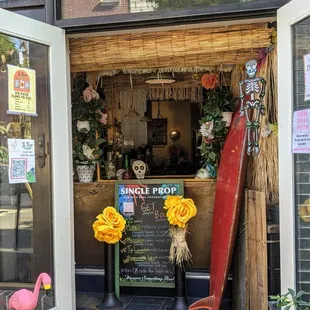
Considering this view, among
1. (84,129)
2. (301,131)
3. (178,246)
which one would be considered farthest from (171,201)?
(301,131)

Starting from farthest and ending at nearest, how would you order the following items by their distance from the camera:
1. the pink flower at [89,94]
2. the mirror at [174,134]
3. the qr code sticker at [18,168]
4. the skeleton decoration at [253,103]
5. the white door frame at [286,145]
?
the mirror at [174,134]
the pink flower at [89,94]
the skeleton decoration at [253,103]
the qr code sticker at [18,168]
the white door frame at [286,145]

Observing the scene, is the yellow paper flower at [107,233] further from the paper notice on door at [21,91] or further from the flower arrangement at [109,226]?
the paper notice on door at [21,91]

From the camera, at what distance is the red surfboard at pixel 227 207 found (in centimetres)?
315

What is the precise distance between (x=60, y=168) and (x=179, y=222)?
1.23 metres

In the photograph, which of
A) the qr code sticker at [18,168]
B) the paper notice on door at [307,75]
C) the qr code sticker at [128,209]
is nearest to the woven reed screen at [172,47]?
the paper notice on door at [307,75]

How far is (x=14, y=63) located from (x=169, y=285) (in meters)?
2.45

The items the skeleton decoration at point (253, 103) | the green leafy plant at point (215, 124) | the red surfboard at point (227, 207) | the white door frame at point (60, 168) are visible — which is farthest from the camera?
the green leafy plant at point (215, 124)

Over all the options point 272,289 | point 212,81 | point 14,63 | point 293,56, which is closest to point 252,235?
point 272,289

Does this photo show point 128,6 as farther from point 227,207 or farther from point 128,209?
point 128,209

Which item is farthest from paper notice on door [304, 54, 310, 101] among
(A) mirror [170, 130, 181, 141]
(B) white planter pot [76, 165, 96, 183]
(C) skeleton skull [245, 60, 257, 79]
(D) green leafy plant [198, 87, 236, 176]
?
(A) mirror [170, 130, 181, 141]

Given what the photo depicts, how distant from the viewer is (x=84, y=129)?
13.4 feet

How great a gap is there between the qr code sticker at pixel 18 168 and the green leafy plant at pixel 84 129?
60.0 inches

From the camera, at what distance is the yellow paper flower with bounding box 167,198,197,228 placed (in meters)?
3.53

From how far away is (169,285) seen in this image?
3896mm
